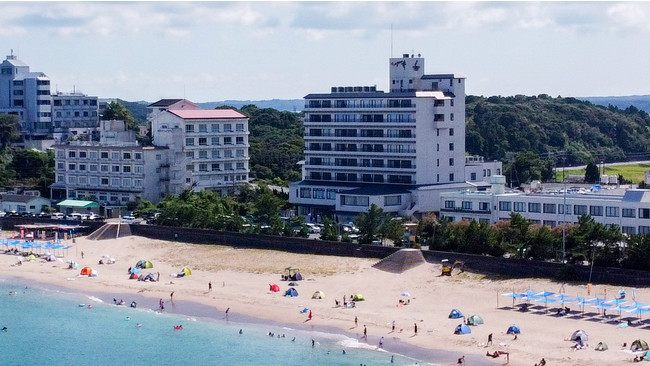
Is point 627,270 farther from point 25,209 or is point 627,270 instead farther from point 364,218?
point 25,209

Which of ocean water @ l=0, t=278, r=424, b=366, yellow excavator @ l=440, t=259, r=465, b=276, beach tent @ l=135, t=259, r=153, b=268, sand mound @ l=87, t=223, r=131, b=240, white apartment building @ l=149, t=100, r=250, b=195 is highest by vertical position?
white apartment building @ l=149, t=100, r=250, b=195

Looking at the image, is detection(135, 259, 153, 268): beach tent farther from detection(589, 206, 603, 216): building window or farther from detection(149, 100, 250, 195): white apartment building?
detection(589, 206, 603, 216): building window

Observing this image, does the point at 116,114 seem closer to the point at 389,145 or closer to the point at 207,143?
the point at 207,143

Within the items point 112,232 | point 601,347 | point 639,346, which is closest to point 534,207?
point 601,347

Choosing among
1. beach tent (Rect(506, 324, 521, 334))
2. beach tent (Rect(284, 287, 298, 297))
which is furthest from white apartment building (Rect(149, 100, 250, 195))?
beach tent (Rect(506, 324, 521, 334))

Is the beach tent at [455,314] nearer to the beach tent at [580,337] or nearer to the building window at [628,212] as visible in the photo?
the beach tent at [580,337]
